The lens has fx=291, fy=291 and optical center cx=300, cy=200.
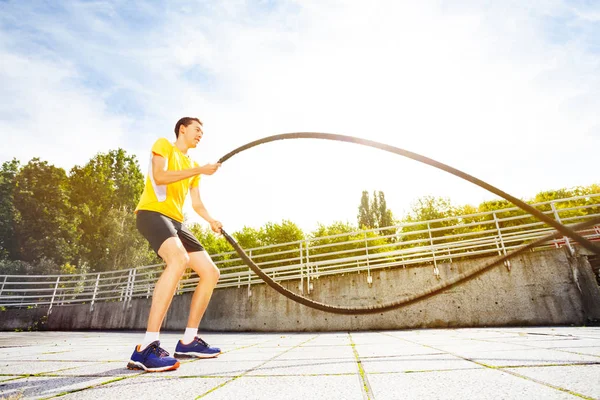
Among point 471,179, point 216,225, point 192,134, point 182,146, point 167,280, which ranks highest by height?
point 192,134

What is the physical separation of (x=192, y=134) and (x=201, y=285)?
1.49 meters

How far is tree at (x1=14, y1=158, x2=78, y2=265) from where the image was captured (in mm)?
29250

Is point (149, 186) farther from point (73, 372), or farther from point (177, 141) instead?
point (73, 372)

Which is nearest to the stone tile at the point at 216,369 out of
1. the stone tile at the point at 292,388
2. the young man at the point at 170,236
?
the young man at the point at 170,236

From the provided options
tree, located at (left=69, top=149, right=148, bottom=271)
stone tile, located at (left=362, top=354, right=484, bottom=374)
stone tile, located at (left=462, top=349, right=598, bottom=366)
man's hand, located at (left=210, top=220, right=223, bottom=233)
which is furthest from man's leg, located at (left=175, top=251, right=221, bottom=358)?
tree, located at (left=69, top=149, right=148, bottom=271)

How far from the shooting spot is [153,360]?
2.02 metres

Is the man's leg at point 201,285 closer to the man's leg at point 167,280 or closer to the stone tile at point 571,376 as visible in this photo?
the man's leg at point 167,280

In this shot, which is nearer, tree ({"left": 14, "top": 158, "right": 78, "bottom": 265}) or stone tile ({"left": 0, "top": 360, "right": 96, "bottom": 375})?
stone tile ({"left": 0, "top": 360, "right": 96, "bottom": 375})

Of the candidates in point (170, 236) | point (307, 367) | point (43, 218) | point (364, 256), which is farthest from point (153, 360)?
point (43, 218)

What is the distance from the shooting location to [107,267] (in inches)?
1238

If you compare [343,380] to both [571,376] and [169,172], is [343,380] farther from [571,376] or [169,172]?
[169,172]

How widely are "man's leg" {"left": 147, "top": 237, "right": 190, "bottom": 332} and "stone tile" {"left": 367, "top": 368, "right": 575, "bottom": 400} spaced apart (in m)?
1.57

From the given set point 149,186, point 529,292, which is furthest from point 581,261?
point 149,186

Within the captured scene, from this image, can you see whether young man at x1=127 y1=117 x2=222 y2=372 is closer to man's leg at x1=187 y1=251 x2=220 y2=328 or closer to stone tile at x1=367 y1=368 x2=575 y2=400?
man's leg at x1=187 y1=251 x2=220 y2=328
